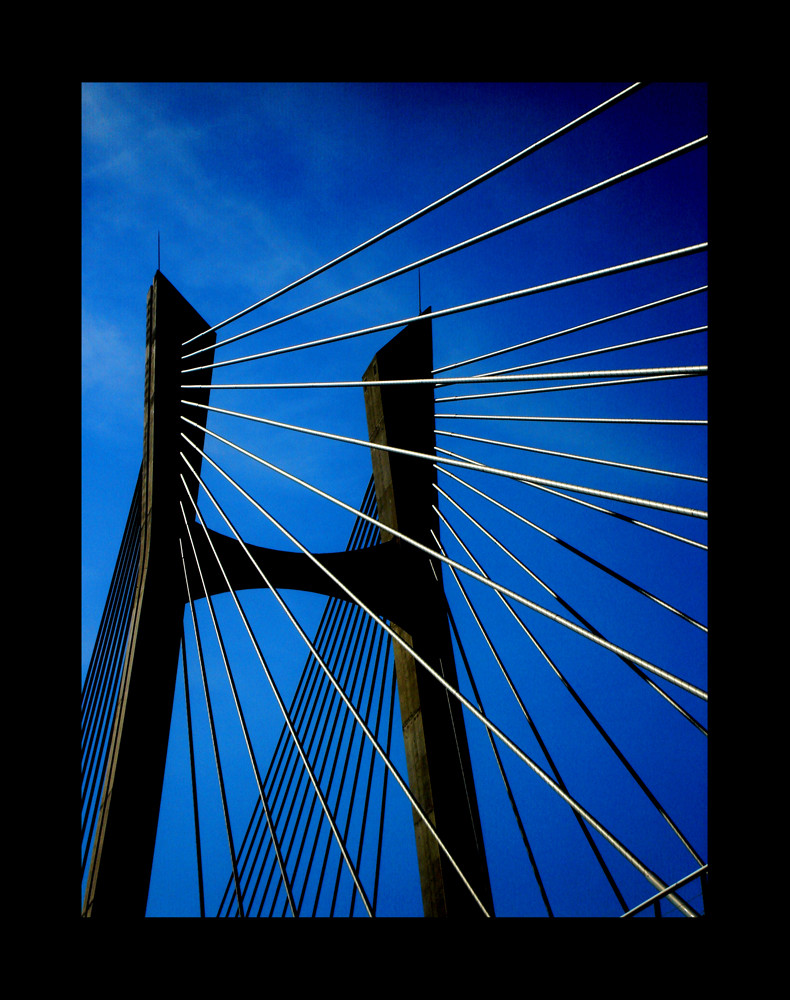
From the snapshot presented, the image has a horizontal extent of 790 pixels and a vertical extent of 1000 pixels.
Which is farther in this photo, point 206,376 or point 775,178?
point 206,376

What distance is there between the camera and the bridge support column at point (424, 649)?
14.1ft

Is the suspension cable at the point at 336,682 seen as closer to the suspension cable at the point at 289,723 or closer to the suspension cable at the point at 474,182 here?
the suspension cable at the point at 289,723

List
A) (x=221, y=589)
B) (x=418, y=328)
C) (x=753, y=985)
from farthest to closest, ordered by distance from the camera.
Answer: (x=418, y=328)
(x=221, y=589)
(x=753, y=985)

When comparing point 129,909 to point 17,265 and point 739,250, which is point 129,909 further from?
point 739,250

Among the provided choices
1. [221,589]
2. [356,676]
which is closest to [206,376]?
[221,589]

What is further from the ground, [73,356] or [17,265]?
[17,265]

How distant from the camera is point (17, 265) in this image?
64.1 inches

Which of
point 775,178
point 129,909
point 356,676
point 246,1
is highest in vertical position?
point 246,1

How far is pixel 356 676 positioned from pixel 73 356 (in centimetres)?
360

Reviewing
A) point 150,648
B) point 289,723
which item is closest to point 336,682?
point 289,723

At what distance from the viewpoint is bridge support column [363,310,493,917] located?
4285 millimetres

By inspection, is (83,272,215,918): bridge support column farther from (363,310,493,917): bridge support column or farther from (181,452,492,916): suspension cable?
(363,310,493,917): bridge support column

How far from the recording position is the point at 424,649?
500cm

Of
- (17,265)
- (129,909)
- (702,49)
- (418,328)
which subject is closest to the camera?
(702,49)
